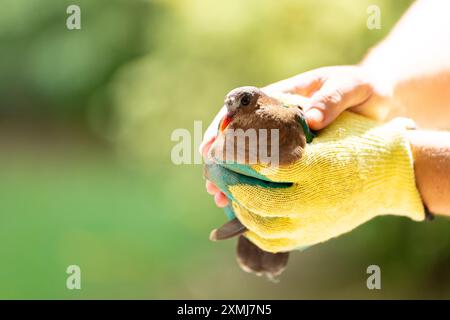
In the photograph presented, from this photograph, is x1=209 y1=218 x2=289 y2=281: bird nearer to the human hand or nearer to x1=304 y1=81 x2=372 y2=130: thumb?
the human hand

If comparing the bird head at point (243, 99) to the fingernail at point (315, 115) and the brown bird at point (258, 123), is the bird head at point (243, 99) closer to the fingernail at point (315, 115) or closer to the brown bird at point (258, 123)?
the brown bird at point (258, 123)

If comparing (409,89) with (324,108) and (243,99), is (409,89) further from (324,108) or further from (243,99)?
(243,99)

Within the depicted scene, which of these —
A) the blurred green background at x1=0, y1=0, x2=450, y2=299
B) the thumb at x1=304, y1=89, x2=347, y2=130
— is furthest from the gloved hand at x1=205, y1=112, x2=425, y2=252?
the blurred green background at x1=0, y1=0, x2=450, y2=299

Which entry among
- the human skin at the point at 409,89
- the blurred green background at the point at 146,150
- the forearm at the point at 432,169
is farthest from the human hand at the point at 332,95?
the blurred green background at the point at 146,150

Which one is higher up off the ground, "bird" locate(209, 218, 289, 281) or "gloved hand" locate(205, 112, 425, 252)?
"gloved hand" locate(205, 112, 425, 252)

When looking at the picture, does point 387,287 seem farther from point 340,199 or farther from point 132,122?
point 340,199

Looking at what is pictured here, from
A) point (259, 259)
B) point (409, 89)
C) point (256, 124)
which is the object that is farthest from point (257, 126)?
point (409, 89)

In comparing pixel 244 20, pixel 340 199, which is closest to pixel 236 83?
pixel 244 20
